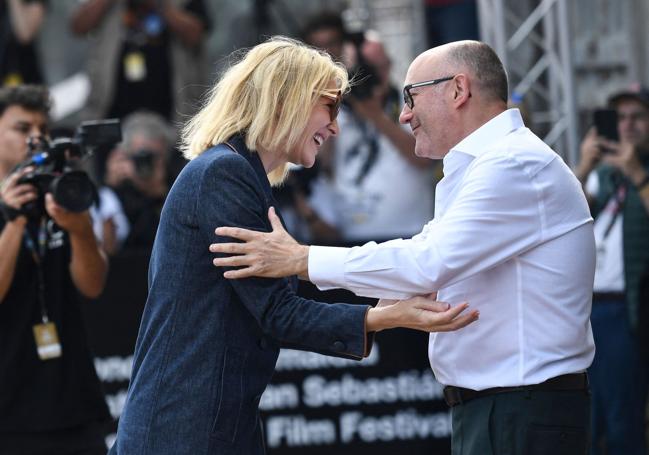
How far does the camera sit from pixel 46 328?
4605 millimetres

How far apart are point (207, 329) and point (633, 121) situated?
435 centimetres

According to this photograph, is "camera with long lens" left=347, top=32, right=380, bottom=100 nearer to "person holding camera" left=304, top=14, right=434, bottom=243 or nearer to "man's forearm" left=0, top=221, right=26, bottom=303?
"person holding camera" left=304, top=14, right=434, bottom=243

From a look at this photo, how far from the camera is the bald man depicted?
336 cm

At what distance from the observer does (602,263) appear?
21.6 feet

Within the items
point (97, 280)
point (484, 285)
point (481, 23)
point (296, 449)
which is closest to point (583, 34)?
point (481, 23)

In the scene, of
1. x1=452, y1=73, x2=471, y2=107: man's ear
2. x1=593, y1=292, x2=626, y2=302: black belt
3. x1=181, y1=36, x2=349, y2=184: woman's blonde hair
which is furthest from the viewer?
x1=593, y1=292, x2=626, y2=302: black belt

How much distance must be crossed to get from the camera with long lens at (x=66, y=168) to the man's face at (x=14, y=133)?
0.28 meters

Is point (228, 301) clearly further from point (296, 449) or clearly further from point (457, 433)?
point (296, 449)

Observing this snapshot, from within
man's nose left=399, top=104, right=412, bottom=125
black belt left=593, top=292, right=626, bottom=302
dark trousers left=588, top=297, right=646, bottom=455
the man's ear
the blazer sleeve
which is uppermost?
the man's ear

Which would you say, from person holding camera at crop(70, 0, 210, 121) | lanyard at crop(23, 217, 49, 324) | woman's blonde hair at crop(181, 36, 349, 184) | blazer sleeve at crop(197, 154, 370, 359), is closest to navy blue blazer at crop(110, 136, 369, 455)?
blazer sleeve at crop(197, 154, 370, 359)

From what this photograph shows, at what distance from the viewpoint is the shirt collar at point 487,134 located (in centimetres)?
354

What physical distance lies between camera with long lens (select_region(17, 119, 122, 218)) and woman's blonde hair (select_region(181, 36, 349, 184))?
4.16 feet

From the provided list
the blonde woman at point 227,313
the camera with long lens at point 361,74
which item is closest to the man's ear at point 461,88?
the blonde woman at point 227,313

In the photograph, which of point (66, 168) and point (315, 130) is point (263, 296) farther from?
point (66, 168)
